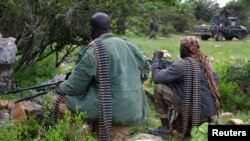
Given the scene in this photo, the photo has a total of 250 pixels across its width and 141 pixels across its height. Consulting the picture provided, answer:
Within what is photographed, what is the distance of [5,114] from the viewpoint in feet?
18.9

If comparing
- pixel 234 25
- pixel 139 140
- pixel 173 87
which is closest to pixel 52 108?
pixel 139 140

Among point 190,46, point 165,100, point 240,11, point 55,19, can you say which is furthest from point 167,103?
point 240,11

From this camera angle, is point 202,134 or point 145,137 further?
point 145,137

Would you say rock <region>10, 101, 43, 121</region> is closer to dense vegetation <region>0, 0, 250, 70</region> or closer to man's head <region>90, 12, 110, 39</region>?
man's head <region>90, 12, 110, 39</region>

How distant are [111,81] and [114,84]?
0.04m

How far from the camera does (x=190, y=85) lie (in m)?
6.10

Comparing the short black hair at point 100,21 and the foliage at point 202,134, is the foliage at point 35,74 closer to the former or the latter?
the short black hair at point 100,21

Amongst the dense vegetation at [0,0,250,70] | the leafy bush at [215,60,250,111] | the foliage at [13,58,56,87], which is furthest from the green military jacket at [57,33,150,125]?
the leafy bush at [215,60,250,111]

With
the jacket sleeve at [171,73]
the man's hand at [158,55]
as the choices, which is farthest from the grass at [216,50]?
the jacket sleeve at [171,73]

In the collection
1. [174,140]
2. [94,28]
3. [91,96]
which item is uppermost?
[94,28]

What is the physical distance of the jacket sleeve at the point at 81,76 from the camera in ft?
→ 15.0

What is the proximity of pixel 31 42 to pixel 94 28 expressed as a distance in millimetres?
3555

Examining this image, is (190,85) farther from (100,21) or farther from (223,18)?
(223,18)

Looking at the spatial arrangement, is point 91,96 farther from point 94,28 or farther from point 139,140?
point 139,140
